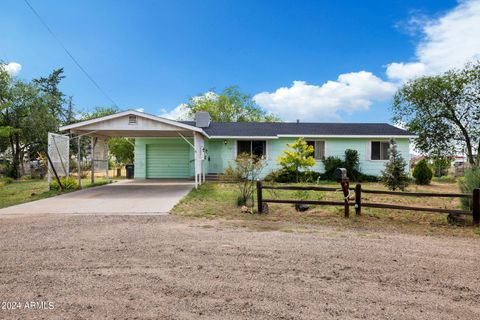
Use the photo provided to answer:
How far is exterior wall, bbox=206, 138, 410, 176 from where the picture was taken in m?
19.4

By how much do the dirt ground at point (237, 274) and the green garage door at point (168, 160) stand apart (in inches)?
553

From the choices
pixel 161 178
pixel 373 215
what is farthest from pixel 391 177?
pixel 161 178

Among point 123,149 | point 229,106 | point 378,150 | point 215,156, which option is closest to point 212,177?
point 215,156

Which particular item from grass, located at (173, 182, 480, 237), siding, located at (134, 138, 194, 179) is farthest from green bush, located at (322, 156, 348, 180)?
grass, located at (173, 182, 480, 237)

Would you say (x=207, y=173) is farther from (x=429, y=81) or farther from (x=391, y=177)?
(x=429, y=81)

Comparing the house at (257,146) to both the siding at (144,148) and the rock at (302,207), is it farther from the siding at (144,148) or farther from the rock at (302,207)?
the rock at (302,207)

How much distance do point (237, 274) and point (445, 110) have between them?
26571mm

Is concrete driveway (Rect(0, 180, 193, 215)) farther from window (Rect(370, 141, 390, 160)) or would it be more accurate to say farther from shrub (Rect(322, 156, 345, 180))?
window (Rect(370, 141, 390, 160))

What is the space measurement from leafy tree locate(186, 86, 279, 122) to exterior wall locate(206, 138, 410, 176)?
64.9ft

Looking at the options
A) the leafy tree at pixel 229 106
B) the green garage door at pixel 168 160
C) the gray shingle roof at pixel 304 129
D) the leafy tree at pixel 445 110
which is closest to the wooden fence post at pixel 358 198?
the gray shingle roof at pixel 304 129

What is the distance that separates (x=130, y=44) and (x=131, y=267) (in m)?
18.8

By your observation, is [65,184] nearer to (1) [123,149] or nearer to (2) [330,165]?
(1) [123,149]

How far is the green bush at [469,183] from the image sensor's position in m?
7.44

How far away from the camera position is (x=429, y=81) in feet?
81.9
